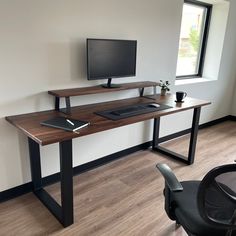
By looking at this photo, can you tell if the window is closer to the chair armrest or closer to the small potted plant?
the small potted plant

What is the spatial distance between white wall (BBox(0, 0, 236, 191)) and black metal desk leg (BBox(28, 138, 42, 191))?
0.23 feet

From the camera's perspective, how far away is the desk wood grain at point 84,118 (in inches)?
62.5

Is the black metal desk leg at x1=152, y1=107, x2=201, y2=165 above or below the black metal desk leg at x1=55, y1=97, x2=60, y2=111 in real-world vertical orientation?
below

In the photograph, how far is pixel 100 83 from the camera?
2.51 m

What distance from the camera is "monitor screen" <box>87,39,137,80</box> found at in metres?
2.19

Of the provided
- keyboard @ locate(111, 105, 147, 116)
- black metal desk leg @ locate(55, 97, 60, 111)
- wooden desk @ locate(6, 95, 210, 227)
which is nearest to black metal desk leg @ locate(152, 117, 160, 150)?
wooden desk @ locate(6, 95, 210, 227)

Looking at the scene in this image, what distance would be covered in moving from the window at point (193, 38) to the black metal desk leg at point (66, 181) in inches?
101

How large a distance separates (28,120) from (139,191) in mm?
1230

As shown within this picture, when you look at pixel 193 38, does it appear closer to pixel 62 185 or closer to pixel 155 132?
pixel 155 132

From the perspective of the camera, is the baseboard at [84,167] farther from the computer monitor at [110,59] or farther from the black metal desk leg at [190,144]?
the computer monitor at [110,59]

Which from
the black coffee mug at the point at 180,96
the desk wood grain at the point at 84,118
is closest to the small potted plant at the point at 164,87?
the desk wood grain at the point at 84,118

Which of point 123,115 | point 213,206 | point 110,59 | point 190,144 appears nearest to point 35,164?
point 123,115

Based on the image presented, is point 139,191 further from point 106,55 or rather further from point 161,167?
point 106,55

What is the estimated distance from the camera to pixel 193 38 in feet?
12.7
